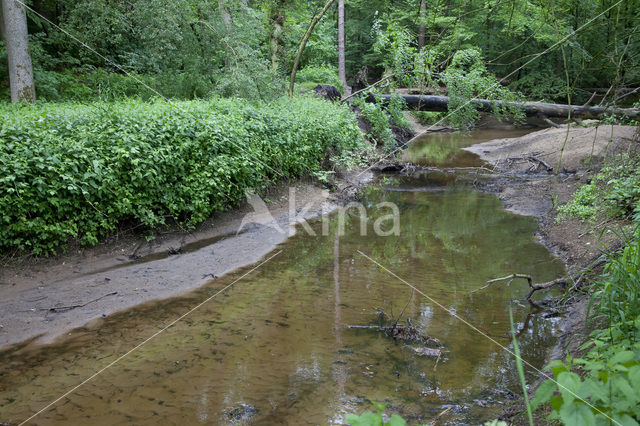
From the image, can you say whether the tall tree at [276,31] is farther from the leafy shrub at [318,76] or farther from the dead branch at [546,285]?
the dead branch at [546,285]

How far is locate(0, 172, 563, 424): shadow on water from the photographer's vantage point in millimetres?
3768

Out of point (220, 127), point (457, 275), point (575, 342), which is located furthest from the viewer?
point (220, 127)

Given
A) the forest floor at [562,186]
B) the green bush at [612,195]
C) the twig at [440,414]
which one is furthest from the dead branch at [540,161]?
the twig at [440,414]

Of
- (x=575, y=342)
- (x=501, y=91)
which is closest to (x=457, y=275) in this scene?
(x=575, y=342)

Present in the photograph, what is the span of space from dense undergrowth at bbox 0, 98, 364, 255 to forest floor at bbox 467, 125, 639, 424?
5.15 m

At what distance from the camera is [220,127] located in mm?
8242

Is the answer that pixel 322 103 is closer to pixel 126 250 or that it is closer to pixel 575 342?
pixel 126 250

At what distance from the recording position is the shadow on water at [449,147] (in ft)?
52.5

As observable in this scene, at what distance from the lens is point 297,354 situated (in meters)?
4.60

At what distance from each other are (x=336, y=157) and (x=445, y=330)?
725 cm

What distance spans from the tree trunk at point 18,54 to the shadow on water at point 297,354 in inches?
284

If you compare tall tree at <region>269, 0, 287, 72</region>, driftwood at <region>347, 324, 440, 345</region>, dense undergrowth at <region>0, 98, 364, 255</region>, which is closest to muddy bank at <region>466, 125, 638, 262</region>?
driftwood at <region>347, 324, 440, 345</region>

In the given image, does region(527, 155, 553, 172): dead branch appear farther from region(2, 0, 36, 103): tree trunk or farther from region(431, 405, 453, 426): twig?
region(2, 0, 36, 103): tree trunk

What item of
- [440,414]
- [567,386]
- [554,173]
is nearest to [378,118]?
[554,173]
